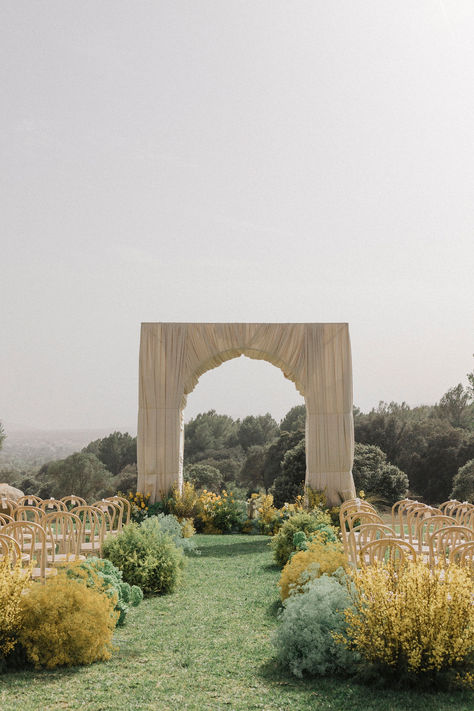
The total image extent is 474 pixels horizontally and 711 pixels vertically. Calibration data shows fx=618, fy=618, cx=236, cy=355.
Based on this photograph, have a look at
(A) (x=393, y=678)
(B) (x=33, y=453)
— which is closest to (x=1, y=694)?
(A) (x=393, y=678)

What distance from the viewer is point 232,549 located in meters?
9.61

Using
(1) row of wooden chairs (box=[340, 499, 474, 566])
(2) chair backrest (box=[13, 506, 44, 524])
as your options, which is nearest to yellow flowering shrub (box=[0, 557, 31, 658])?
(2) chair backrest (box=[13, 506, 44, 524])

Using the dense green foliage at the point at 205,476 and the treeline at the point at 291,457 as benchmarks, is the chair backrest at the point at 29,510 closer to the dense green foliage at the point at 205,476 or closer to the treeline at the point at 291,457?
the treeline at the point at 291,457

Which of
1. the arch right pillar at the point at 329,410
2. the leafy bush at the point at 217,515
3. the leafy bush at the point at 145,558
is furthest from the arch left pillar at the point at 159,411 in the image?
the leafy bush at the point at 145,558

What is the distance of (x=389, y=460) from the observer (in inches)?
875

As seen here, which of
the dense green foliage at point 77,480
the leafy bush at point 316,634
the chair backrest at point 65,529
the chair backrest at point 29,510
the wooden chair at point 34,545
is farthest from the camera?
the dense green foliage at point 77,480

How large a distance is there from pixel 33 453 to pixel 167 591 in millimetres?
33198

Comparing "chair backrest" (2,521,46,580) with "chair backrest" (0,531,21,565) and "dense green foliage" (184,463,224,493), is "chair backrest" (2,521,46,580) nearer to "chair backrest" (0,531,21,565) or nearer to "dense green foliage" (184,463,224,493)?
"chair backrest" (0,531,21,565)

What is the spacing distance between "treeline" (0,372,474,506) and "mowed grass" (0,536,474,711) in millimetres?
12484

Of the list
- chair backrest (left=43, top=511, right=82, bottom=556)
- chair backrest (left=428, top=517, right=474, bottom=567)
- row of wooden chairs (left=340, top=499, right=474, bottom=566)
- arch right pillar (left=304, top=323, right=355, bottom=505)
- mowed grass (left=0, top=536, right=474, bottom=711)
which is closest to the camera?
mowed grass (left=0, top=536, right=474, bottom=711)

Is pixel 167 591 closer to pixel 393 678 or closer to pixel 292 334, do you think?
pixel 393 678

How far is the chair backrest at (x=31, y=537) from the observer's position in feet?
15.3

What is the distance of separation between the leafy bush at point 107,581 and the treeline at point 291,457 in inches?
496

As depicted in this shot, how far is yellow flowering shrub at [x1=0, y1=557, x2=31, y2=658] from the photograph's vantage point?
388 cm
